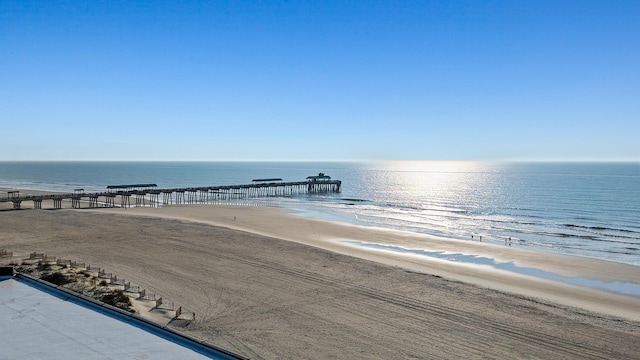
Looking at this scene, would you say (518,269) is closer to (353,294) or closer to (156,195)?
(353,294)

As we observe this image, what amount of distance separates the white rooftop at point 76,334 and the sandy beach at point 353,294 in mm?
2943

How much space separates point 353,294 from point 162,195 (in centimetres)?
6704

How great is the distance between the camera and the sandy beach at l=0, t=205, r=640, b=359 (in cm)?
1480

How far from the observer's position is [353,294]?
19969mm

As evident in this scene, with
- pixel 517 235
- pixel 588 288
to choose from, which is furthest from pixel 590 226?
pixel 588 288

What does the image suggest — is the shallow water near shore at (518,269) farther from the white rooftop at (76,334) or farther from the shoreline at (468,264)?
the white rooftop at (76,334)

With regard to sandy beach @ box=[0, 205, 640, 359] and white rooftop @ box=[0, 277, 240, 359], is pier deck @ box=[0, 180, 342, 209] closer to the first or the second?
sandy beach @ box=[0, 205, 640, 359]

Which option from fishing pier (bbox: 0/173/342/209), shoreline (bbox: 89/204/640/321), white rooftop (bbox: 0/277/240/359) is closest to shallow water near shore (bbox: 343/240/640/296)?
shoreline (bbox: 89/204/640/321)

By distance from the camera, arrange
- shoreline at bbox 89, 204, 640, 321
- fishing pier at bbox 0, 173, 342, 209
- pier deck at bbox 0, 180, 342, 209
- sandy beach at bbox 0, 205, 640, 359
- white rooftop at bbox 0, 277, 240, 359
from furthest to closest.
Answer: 1. fishing pier at bbox 0, 173, 342, 209
2. pier deck at bbox 0, 180, 342, 209
3. shoreline at bbox 89, 204, 640, 321
4. sandy beach at bbox 0, 205, 640, 359
5. white rooftop at bbox 0, 277, 240, 359

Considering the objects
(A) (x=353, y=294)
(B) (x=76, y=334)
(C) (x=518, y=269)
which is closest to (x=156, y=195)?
(A) (x=353, y=294)

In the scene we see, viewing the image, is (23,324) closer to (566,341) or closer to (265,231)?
(566,341)

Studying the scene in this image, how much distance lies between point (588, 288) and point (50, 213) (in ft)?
161

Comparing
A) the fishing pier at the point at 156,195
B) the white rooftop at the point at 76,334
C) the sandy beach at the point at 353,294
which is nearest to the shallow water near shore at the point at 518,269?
the sandy beach at the point at 353,294

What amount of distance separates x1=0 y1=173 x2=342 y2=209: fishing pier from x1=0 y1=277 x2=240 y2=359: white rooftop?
43045mm
